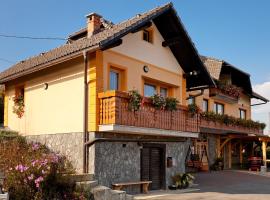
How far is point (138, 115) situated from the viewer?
14.0m

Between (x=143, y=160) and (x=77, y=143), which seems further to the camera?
(x=143, y=160)

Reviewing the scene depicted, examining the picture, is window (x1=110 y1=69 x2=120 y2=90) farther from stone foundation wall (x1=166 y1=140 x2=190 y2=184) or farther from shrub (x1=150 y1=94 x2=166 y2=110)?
stone foundation wall (x1=166 y1=140 x2=190 y2=184)

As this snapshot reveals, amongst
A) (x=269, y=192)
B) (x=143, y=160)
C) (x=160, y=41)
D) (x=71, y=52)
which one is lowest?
(x=269, y=192)

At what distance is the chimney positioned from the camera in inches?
669

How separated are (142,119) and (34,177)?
466cm

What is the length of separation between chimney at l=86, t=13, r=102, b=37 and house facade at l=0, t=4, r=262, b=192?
42mm

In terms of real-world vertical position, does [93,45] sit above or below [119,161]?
above

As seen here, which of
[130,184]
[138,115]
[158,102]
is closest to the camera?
[138,115]

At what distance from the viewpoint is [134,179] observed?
14.9 m

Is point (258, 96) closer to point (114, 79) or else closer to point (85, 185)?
point (114, 79)

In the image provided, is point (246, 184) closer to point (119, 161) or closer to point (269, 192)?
point (269, 192)

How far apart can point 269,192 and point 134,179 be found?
19.2ft

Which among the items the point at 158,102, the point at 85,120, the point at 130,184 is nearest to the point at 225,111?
the point at 158,102

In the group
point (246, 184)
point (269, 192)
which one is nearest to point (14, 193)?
point (269, 192)
